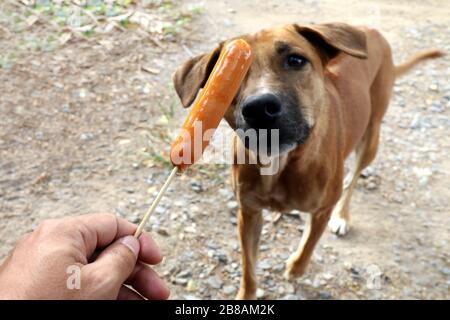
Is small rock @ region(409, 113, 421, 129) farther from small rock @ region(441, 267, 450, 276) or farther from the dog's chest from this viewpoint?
the dog's chest

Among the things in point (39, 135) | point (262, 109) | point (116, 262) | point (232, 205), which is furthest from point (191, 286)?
point (39, 135)

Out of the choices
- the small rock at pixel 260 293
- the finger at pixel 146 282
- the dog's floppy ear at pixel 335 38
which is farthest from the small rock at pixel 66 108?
the finger at pixel 146 282

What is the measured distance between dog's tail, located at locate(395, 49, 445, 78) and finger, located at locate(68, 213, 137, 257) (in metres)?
3.29

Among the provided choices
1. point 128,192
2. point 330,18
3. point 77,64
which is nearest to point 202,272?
point 128,192

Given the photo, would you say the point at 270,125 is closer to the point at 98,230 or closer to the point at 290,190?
the point at 290,190

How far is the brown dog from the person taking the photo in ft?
8.80

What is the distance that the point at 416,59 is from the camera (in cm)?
447

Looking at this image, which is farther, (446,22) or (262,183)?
(446,22)

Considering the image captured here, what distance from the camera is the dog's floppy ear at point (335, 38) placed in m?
2.89

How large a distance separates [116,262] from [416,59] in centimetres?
353

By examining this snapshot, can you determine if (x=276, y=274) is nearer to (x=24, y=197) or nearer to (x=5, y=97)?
(x=24, y=197)
